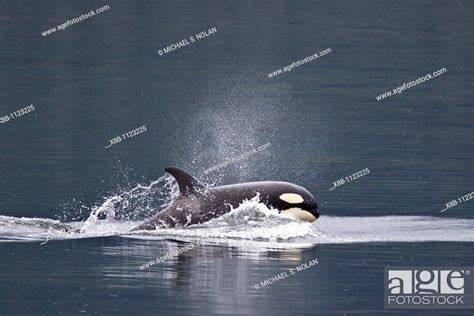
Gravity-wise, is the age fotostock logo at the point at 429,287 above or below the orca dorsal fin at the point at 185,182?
below

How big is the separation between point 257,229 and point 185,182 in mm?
1433

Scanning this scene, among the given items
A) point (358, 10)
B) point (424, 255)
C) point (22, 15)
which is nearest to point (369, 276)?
point (424, 255)

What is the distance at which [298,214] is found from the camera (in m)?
29.6

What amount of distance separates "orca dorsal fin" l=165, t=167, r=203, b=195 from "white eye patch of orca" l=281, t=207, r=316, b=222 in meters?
1.49

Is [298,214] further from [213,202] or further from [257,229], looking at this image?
[213,202]

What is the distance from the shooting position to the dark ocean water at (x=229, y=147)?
24828 millimetres

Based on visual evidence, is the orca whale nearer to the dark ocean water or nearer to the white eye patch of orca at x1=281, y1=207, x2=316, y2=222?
the white eye patch of orca at x1=281, y1=207, x2=316, y2=222

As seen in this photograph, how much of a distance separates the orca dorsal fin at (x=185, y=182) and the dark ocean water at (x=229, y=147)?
1.24 metres

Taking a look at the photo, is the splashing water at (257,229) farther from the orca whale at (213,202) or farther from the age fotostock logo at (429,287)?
the age fotostock logo at (429,287)

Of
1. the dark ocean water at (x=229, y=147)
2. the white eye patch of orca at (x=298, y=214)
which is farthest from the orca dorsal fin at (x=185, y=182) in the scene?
the white eye patch of orca at (x=298, y=214)

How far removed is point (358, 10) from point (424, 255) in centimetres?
7958

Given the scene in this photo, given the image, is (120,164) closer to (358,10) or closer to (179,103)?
(179,103)

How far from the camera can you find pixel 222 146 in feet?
147

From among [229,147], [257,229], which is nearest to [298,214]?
[257,229]
